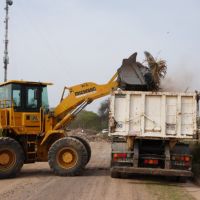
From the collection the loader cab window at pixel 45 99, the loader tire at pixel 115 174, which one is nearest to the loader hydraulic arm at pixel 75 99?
the loader cab window at pixel 45 99

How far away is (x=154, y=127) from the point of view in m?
13.9

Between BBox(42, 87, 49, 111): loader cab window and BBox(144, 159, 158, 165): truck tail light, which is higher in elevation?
BBox(42, 87, 49, 111): loader cab window

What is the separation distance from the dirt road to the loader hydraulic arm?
2.07 metres

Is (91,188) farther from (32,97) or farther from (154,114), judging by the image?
(32,97)

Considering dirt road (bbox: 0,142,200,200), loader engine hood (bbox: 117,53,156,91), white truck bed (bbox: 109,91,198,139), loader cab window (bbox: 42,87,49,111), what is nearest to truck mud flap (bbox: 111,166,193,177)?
dirt road (bbox: 0,142,200,200)

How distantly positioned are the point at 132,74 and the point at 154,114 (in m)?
2.13

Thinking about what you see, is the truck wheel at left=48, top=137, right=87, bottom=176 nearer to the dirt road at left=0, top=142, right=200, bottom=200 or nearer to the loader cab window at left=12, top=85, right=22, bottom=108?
the dirt road at left=0, top=142, right=200, bottom=200

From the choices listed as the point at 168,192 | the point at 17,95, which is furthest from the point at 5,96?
the point at 168,192

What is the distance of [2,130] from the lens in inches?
621

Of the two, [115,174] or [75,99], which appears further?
[75,99]

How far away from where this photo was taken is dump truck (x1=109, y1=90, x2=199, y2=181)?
13742mm

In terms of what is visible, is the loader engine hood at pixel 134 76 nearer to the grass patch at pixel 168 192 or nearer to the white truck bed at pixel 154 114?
the white truck bed at pixel 154 114

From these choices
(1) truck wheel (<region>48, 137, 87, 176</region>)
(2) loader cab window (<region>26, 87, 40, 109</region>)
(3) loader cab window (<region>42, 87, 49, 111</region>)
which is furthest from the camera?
(3) loader cab window (<region>42, 87, 49, 111</region>)

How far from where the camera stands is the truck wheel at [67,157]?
1520 centimetres
